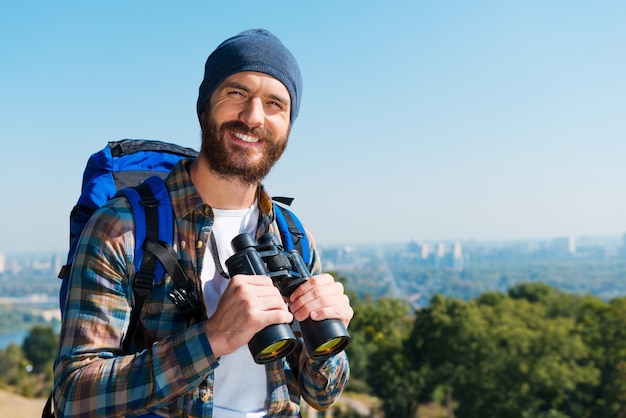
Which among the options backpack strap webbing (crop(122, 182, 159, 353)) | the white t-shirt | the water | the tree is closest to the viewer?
backpack strap webbing (crop(122, 182, 159, 353))

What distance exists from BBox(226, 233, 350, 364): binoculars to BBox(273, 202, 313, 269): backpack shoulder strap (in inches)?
6.6

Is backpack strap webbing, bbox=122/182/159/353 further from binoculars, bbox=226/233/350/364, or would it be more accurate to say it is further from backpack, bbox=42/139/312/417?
binoculars, bbox=226/233/350/364

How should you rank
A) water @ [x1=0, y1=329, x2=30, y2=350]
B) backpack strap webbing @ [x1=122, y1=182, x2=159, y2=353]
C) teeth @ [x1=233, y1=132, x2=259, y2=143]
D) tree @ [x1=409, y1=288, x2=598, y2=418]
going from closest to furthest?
1. backpack strap webbing @ [x1=122, y1=182, x2=159, y2=353]
2. teeth @ [x1=233, y1=132, x2=259, y2=143]
3. tree @ [x1=409, y1=288, x2=598, y2=418]
4. water @ [x1=0, y1=329, x2=30, y2=350]

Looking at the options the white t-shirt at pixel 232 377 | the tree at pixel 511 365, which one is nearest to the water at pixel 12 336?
the tree at pixel 511 365

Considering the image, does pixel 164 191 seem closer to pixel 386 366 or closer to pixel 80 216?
pixel 80 216

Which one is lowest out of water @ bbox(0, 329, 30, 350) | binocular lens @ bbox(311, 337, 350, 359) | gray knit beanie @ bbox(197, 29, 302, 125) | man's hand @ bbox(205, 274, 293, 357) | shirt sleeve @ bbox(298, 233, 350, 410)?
water @ bbox(0, 329, 30, 350)

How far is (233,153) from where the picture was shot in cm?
172

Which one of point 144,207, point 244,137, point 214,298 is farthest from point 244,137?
point 214,298

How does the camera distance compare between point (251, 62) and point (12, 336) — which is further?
point (12, 336)

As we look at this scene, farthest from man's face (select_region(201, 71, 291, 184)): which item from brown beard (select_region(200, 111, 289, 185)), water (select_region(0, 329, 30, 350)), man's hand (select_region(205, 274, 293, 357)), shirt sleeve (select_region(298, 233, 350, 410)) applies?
water (select_region(0, 329, 30, 350))

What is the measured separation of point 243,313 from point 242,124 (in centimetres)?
65

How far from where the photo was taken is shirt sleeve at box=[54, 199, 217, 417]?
4.48ft

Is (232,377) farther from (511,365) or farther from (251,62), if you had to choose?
(511,365)

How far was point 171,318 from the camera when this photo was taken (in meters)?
1.56
